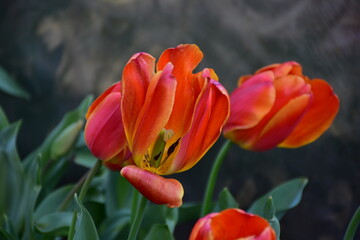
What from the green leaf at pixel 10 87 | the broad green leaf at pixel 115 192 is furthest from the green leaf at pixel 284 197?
the green leaf at pixel 10 87

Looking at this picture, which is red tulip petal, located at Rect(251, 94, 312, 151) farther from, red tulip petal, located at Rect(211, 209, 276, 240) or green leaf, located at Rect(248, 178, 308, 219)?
red tulip petal, located at Rect(211, 209, 276, 240)

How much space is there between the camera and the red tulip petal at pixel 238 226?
0.33m

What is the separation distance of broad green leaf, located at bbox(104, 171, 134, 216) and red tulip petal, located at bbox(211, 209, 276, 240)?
0.35 meters

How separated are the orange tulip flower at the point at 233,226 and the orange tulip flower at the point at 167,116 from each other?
0.17ft

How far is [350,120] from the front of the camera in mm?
941

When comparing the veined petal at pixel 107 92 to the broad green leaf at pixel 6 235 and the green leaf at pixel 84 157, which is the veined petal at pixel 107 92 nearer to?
the broad green leaf at pixel 6 235

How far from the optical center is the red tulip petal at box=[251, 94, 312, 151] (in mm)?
521

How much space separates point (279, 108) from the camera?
0.53 meters

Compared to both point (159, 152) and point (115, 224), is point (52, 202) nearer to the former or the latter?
point (115, 224)

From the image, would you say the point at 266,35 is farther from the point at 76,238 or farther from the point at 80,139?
the point at 76,238

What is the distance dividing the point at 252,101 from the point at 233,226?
7.8 inches

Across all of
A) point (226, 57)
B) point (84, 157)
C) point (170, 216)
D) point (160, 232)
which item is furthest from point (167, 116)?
point (226, 57)

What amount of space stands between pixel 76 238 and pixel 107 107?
9 cm

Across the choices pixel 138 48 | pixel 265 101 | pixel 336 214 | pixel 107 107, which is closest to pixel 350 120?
pixel 336 214
